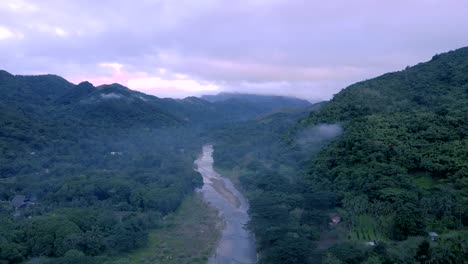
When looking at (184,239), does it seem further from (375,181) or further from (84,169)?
(84,169)

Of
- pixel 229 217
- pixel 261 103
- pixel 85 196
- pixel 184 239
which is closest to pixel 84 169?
pixel 85 196

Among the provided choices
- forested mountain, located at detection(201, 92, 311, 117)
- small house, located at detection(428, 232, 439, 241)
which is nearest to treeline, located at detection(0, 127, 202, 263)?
small house, located at detection(428, 232, 439, 241)

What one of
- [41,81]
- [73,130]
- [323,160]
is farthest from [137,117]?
[323,160]

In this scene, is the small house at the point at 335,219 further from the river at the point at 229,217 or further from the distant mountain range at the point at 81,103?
the distant mountain range at the point at 81,103

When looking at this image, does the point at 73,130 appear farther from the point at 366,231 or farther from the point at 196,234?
the point at 366,231

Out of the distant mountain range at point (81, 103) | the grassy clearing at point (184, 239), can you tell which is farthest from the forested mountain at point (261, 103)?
the grassy clearing at point (184, 239)
